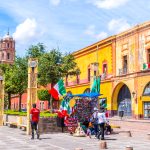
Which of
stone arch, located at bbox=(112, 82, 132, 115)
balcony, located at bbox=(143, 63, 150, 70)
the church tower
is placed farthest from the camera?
the church tower

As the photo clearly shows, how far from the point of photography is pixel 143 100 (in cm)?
3772

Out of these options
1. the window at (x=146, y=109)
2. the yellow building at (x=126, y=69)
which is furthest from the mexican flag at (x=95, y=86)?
the window at (x=146, y=109)

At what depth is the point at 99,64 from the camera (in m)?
46.3

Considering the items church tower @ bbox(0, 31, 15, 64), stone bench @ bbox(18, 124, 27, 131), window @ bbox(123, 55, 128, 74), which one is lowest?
stone bench @ bbox(18, 124, 27, 131)

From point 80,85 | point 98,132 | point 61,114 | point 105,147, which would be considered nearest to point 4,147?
point 105,147

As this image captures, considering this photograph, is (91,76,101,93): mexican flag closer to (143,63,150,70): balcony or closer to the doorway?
(143,63,150,70): balcony

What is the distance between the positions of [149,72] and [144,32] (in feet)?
14.0

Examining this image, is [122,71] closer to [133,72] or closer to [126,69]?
[126,69]

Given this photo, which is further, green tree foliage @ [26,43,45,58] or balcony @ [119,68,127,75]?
balcony @ [119,68,127,75]

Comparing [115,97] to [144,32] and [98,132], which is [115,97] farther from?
[98,132]

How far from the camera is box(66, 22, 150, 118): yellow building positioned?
37.7 meters

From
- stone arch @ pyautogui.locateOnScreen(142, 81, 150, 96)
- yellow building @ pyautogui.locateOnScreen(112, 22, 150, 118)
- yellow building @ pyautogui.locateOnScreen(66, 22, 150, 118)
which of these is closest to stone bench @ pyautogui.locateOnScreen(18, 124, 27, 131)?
yellow building @ pyautogui.locateOnScreen(66, 22, 150, 118)

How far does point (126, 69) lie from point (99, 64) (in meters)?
5.73

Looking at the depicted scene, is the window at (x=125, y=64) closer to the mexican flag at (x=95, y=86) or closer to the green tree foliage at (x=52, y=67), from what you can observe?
the green tree foliage at (x=52, y=67)
